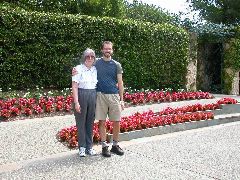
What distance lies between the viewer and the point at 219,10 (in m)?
30.1

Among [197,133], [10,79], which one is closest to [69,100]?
[10,79]

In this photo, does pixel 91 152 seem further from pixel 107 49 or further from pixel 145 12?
pixel 145 12

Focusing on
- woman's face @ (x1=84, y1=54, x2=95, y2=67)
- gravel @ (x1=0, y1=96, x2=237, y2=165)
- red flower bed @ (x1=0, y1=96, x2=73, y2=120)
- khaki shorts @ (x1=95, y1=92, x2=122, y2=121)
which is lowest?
gravel @ (x1=0, y1=96, x2=237, y2=165)

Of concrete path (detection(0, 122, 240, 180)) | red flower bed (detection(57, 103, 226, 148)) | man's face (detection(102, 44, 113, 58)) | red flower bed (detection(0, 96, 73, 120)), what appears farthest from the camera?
red flower bed (detection(0, 96, 73, 120))

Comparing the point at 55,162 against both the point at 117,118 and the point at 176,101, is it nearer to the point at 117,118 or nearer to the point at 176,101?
the point at 117,118

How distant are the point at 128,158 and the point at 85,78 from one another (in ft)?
4.61

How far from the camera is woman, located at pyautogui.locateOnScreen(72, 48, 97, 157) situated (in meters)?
5.97

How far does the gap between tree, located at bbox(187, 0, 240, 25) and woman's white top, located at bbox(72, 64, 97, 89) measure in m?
25.0

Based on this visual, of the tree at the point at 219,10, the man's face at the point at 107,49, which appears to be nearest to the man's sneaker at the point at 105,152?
the man's face at the point at 107,49

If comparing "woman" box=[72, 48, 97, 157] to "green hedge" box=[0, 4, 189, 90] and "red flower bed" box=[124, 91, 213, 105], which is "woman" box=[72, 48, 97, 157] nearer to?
"green hedge" box=[0, 4, 189, 90]

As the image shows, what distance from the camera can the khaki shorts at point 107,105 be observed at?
20.4 ft

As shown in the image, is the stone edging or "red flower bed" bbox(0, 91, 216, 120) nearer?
the stone edging

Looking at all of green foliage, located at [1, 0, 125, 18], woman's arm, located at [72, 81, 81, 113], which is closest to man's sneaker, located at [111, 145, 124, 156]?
woman's arm, located at [72, 81, 81, 113]

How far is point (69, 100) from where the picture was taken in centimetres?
1102
